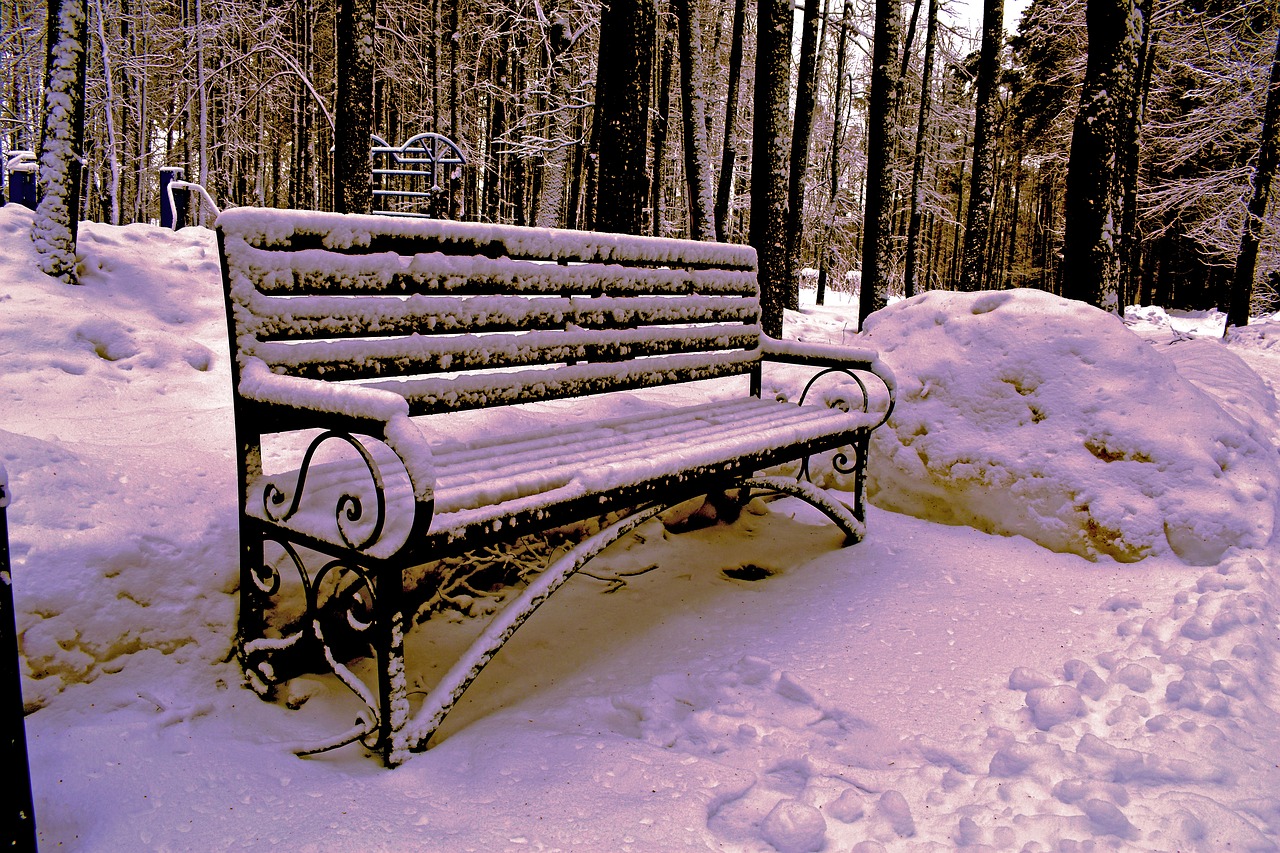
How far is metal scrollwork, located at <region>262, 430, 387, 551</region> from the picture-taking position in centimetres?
178

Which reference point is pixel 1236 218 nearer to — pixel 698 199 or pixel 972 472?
pixel 698 199

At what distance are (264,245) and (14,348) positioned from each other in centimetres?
335

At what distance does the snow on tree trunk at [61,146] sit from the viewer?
6.04 meters

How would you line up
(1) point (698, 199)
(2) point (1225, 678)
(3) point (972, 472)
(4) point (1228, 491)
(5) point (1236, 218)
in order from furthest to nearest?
(5) point (1236, 218) → (1) point (698, 199) → (3) point (972, 472) → (4) point (1228, 491) → (2) point (1225, 678)

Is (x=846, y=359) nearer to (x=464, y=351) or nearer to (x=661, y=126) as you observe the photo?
(x=464, y=351)

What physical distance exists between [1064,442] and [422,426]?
2914mm

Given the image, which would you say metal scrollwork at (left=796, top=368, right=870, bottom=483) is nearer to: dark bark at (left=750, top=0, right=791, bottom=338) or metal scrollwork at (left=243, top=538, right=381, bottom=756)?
metal scrollwork at (left=243, top=538, right=381, bottom=756)

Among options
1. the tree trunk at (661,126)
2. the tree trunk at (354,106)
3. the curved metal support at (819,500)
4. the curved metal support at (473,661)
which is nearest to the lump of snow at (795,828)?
the curved metal support at (473,661)

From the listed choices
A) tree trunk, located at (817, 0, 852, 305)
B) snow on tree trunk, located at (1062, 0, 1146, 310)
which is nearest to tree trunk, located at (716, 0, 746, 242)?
tree trunk, located at (817, 0, 852, 305)

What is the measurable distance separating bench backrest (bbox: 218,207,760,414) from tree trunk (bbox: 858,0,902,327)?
5492 mm

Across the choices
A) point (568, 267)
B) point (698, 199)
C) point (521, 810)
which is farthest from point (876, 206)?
point (521, 810)

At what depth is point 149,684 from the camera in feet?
6.82

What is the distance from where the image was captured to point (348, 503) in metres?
2.13

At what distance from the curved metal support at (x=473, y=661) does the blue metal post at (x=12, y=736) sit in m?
0.71
